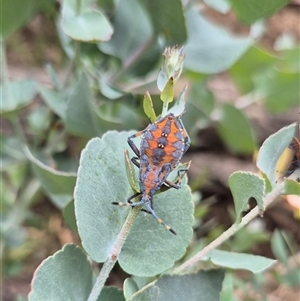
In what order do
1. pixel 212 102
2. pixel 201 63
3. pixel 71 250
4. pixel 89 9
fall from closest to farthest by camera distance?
pixel 71 250 → pixel 89 9 → pixel 201 63 → pixel 212 102

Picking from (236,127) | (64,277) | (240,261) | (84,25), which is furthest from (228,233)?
(236,127)

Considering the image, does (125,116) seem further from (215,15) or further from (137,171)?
(215,15)

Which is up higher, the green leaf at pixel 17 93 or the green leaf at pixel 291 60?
the green leaf at pixel 17 93

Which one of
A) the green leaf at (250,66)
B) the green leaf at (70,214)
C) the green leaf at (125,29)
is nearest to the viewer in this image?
the green leaf at (70,214)

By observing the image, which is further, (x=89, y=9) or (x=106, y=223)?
(x=89, y=9)

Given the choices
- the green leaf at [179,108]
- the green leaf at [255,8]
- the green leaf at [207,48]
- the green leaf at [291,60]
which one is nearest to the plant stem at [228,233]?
the green leaf at [179,108]

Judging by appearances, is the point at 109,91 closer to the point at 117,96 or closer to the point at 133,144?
the point at 117,96

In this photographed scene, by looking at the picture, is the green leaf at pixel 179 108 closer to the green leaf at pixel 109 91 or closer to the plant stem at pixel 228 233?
the plant stem at pixel 228 233

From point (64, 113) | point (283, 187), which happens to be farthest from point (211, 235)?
point (283, 187)
